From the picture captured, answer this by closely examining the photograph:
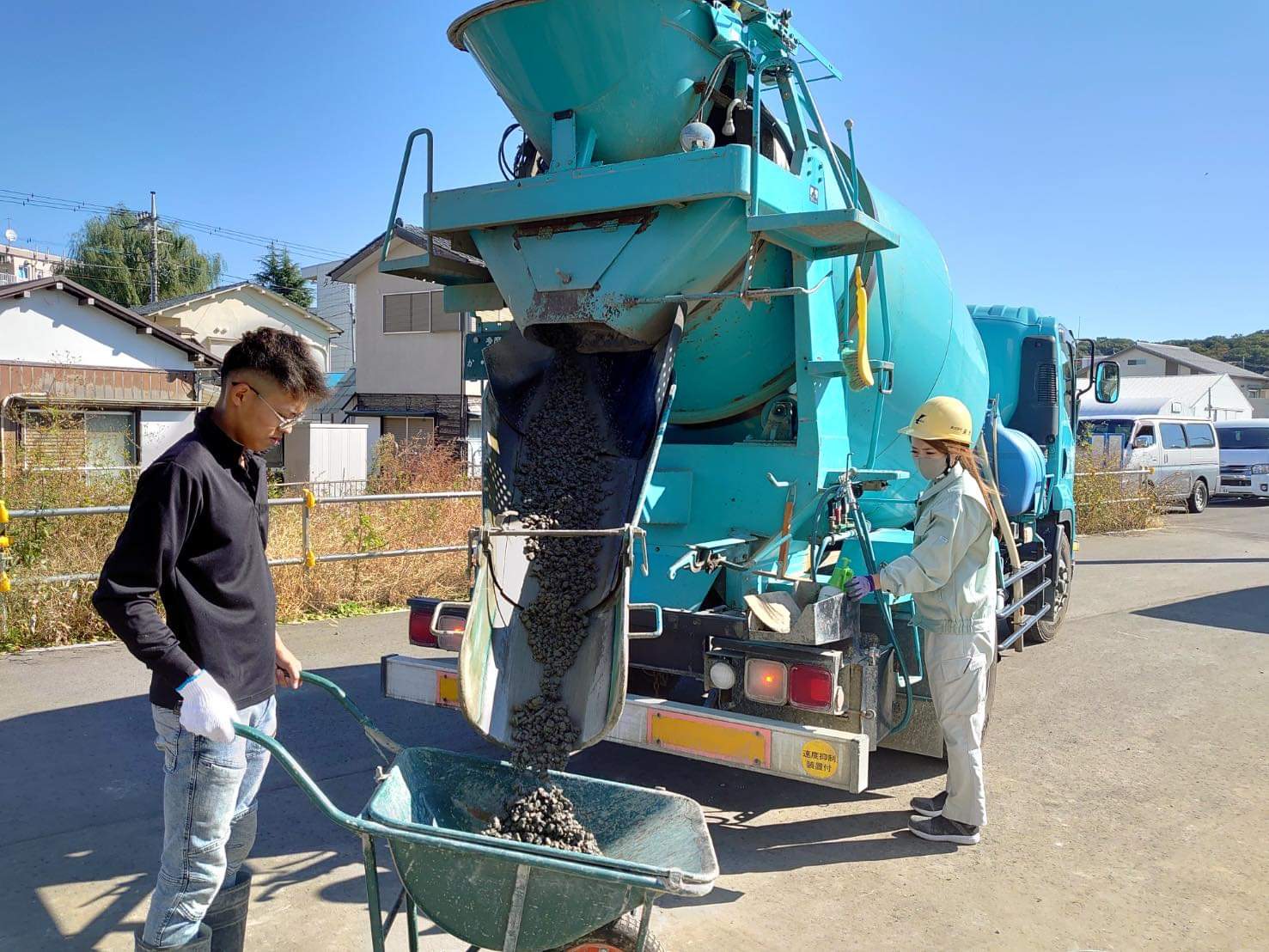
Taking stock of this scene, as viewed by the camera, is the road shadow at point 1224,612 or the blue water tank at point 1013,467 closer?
the blue water tank at point 1013,467

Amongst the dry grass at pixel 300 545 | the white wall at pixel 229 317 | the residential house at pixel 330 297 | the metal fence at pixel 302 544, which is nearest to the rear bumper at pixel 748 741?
the metal fence at pixel 302 544

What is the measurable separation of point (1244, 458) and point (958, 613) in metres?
25.2

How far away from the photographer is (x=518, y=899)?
2.43 metres

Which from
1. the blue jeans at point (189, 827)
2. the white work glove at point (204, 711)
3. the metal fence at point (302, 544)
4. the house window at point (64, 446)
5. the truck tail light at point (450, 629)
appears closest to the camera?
the white work glove at point (204, 711)

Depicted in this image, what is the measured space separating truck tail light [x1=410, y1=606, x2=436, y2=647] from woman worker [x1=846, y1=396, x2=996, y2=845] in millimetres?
2163

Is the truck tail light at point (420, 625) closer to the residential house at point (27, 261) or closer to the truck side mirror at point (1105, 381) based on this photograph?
the truck side mirror at point (1105, 381)

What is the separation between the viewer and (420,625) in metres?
4.87

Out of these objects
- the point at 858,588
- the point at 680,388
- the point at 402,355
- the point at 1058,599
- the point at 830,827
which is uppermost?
the point at 402,355

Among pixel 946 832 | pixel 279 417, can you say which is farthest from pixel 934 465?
pixel 279 417

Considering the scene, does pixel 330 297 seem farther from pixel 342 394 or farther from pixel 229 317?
pixel 342 394

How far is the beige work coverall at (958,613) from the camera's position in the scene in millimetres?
4223

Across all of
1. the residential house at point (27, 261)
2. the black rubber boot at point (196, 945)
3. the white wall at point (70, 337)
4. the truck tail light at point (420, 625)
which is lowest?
the black rubber boot at point (196, 945)

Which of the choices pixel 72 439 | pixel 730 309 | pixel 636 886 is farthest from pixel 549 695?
pixel 72 439

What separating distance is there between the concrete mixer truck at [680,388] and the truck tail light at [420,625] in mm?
187
